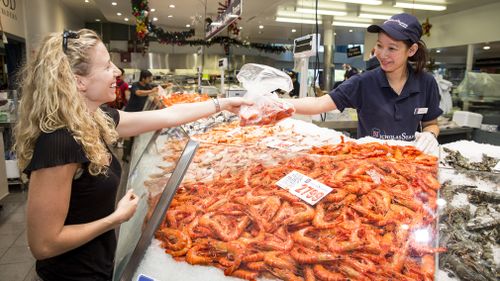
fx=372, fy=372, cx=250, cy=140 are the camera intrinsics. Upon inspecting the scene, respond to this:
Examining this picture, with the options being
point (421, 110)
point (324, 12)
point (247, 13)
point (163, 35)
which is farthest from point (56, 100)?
point (163, 35)

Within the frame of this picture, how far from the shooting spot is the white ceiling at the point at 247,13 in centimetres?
806

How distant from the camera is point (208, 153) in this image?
1.70m

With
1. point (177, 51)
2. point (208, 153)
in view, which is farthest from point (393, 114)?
point (177, 51)

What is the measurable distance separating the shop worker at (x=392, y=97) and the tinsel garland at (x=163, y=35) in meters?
6.91

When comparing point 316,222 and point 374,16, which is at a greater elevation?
point 374,16

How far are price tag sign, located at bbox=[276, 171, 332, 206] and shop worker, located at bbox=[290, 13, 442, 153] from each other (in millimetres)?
952

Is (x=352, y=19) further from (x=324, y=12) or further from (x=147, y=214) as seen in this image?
(x=147, y=214)

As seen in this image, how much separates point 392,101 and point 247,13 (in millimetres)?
9219

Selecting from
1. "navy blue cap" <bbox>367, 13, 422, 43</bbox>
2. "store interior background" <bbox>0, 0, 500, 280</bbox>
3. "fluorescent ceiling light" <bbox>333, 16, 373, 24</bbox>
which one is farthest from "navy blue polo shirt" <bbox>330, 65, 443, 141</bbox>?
"fluorescent ceiling light" <bbox>333, 16, 373, 24</bbox>

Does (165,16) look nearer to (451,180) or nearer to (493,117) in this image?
(493,117)

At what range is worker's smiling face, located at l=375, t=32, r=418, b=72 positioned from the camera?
216 centimetres

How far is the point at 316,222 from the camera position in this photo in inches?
48.7

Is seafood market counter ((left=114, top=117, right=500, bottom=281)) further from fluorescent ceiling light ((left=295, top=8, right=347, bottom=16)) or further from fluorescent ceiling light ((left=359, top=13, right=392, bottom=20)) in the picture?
fluorescent ceiling light ((left=295, top=8, right=347, bottom=16))

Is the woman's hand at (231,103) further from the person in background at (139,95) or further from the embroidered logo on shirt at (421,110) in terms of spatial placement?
the person in background at (139,95)
